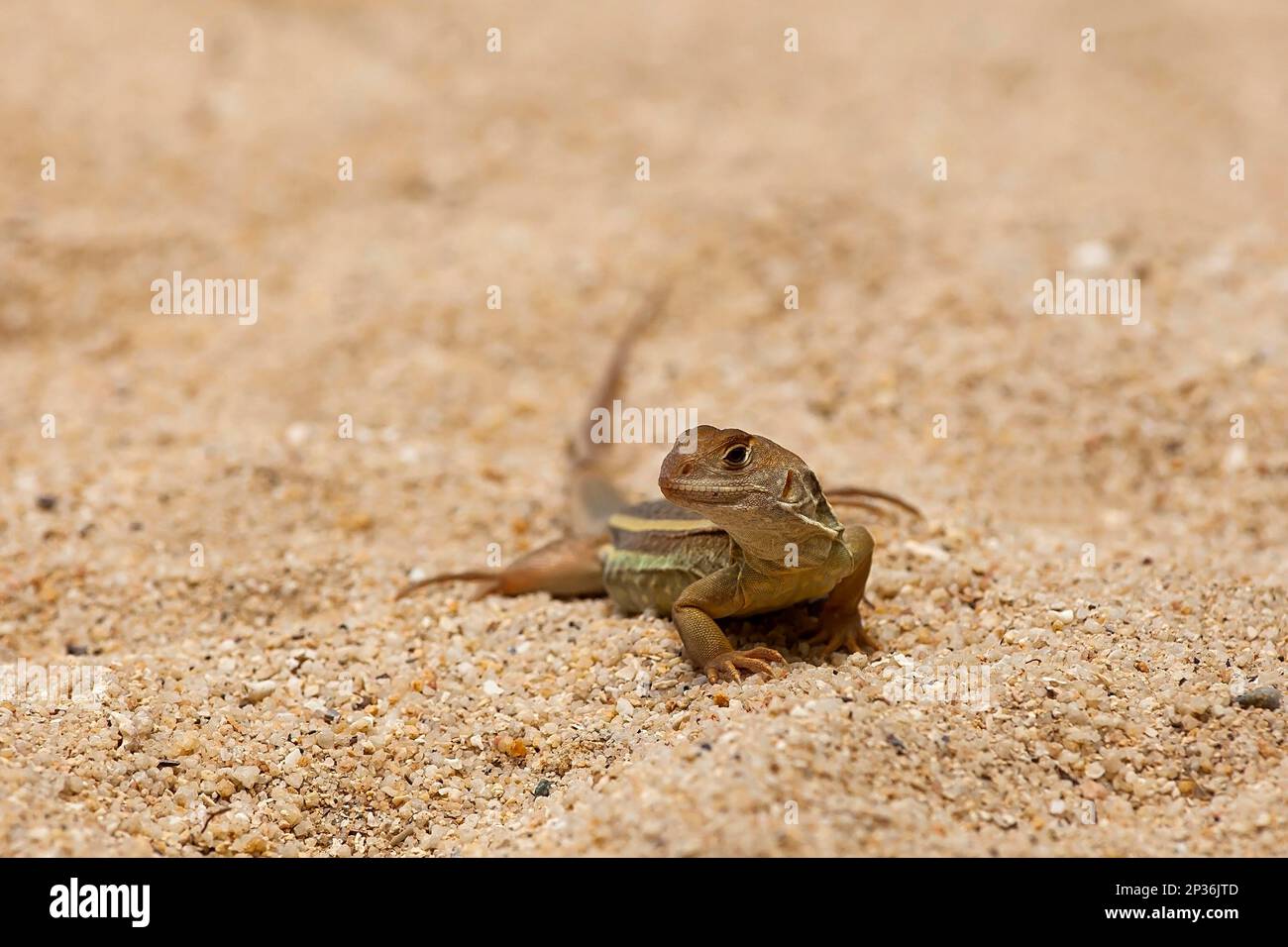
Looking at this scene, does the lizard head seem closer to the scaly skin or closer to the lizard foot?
the scaly skin

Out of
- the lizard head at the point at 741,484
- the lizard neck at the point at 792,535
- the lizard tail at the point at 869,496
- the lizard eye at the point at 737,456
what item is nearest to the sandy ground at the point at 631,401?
the lizard tail at the point at 869,496

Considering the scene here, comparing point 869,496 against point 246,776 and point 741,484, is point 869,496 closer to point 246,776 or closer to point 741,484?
point 741,484

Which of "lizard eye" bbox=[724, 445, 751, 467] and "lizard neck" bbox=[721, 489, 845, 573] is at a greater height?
"lizard eye" bbox=[724, 445, 751, 467]

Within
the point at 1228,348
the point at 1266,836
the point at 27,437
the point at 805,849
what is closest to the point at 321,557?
the point at 27,437
